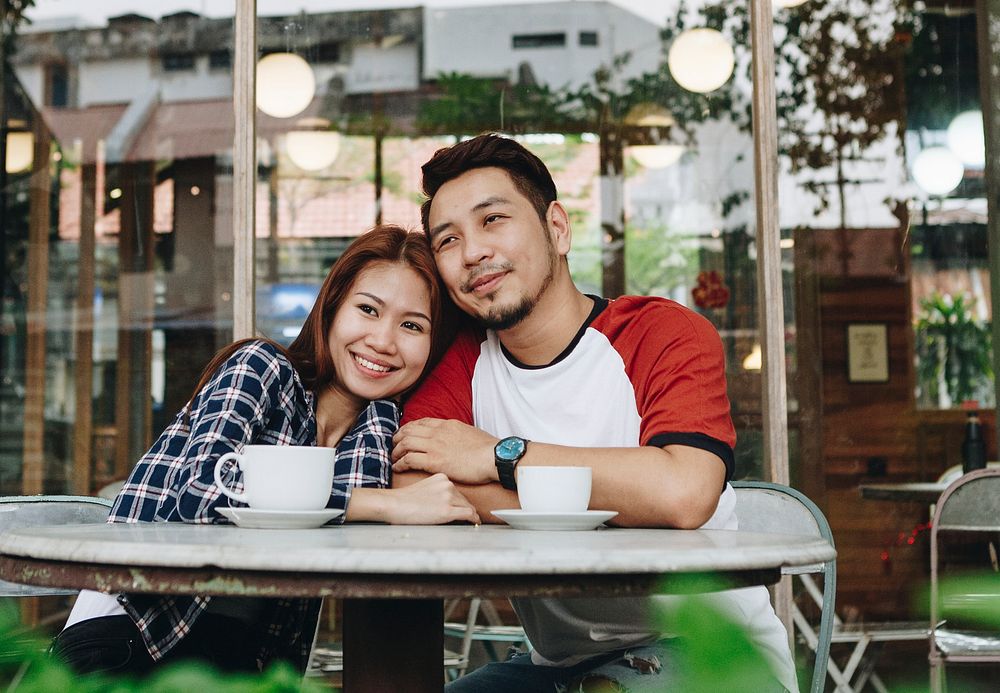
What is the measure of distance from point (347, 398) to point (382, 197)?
615cm

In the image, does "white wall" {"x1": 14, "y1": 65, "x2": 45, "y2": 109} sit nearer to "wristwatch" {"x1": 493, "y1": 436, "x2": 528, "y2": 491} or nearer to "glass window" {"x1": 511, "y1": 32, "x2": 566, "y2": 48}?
"glass window" {"x1": 511, "y1": 32, "x2": 566, "y2": 48}

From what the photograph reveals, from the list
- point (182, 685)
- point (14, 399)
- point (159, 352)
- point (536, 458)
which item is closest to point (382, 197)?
point (159, 352)

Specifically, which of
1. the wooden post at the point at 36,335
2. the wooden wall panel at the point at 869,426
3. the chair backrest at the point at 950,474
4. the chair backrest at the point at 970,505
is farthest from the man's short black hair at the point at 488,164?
the wooden post at the point at 36,335

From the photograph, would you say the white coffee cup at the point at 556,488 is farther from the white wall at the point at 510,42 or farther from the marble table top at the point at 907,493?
the white wall at the point at 510,42

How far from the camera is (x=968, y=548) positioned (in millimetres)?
3793

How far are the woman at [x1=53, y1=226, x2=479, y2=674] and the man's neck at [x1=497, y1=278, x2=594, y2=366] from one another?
145mm

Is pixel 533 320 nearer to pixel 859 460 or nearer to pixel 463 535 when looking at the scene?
pixel 463 535

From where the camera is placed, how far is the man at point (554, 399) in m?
1.37

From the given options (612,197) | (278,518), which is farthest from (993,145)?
(612,197)

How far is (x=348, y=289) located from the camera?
1815mm

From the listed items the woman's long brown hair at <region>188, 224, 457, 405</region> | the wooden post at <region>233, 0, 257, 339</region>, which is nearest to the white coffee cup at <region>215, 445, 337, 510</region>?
the woman's long brown hair at <region>188, 224, 457, 405</region>

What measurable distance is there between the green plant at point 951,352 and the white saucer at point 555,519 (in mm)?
Result: 5298

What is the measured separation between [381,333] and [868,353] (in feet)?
16.2

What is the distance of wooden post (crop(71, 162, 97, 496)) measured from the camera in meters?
6.09
